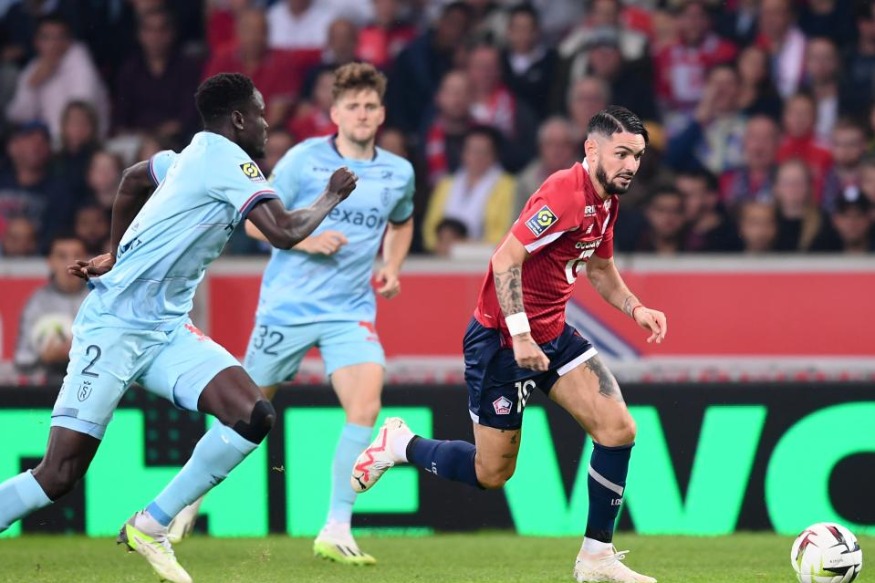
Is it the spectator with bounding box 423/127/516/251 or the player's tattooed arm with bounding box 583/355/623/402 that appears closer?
the player's tattooed arm with bounding box 583/355/623/402

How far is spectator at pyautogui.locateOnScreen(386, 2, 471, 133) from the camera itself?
12.4 metres

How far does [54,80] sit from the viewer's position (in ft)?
41.6

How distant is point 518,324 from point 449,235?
5192 mm

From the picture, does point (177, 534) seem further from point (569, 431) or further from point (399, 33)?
point (399, 33)

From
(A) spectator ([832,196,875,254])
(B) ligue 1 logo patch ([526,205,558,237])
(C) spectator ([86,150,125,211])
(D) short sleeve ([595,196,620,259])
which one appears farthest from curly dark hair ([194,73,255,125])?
(A) spectator ([832,196,875,254])

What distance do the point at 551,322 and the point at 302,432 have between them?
2.69m

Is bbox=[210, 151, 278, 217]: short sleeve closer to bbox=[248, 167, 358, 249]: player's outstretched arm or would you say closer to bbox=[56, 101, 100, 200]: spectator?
bbox=[248, 167, 358, 249]: player's outstretched arm

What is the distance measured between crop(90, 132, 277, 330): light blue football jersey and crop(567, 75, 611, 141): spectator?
240 inches

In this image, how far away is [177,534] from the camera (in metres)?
7.64

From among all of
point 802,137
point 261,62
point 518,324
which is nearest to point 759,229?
point 802,137

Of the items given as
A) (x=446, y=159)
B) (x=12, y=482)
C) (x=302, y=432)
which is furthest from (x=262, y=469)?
(x=446, y=159)

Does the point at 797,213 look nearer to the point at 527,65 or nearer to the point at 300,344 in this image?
the point at 527,65

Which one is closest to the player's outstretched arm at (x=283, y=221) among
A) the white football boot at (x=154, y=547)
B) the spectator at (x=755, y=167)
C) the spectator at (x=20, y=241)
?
the white football boot at (x=154, y=547)

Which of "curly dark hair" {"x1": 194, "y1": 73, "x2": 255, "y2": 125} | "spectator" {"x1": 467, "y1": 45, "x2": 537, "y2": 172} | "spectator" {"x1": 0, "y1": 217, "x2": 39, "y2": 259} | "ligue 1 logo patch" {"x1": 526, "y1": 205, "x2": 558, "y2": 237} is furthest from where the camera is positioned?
"spectator" {"x1": 467, "y1": 45, "x2": 537, "y2": 172}
